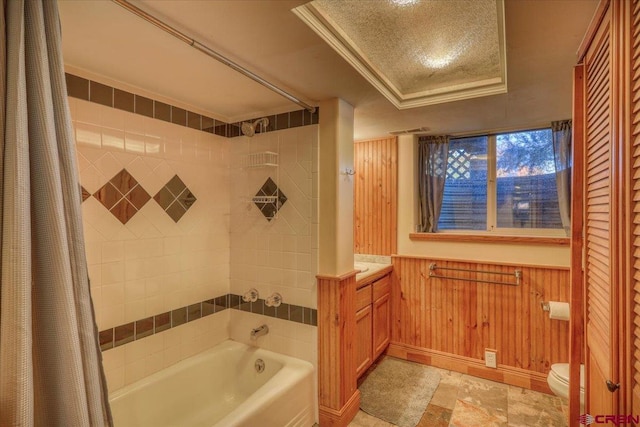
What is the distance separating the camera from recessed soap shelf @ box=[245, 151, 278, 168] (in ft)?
7.57

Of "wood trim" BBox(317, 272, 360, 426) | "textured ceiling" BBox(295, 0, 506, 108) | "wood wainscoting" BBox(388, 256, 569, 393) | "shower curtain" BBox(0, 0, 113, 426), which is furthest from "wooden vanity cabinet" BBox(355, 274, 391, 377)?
"shower curtain" BBox(0, 0, 113, 426)

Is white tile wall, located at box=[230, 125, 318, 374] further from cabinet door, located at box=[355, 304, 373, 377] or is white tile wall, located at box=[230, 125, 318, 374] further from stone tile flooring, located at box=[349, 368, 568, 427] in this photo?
stone tile flooring, located at box=[349, 368, 568, 427]

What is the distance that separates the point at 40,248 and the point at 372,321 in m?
2.36

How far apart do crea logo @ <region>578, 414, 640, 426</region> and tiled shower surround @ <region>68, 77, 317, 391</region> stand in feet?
4.70

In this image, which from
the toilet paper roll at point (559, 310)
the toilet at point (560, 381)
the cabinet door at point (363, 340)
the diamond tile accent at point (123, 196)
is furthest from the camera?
the cabinet door at point (363, 340)

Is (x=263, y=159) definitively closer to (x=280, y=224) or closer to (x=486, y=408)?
(x=280, y=224)

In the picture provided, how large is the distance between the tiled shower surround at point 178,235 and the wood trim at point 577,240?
4.60 feet

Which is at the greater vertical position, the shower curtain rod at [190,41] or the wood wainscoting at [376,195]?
the shower curtain rod at [190,41]

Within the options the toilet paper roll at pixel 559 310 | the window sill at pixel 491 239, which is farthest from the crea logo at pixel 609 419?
the window sill at pixel 491 239

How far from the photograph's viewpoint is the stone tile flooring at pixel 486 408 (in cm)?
212

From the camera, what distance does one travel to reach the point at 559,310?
2326 millimetres

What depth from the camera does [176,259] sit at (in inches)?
86.3

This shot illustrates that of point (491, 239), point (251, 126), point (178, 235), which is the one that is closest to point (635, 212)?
point (491, 239)

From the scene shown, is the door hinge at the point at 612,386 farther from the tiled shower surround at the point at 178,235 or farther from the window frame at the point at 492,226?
the window frame at the point at 492,226
